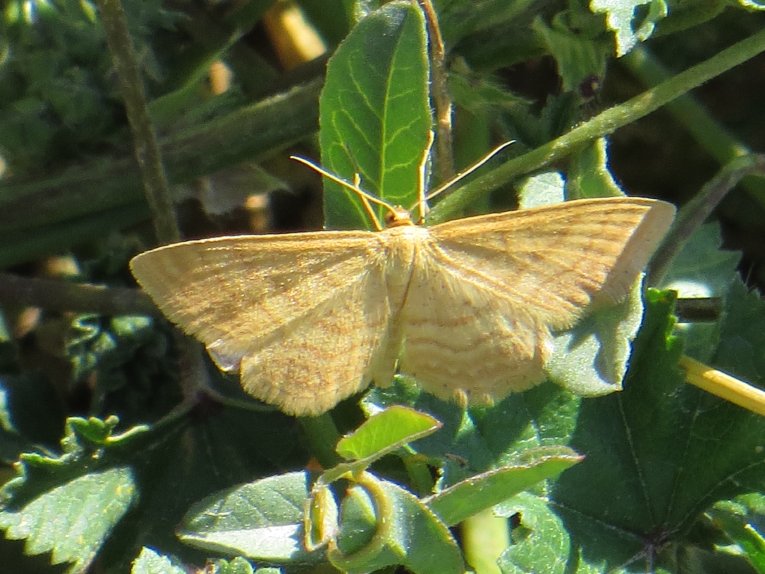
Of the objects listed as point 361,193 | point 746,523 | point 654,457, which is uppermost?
point 361,193

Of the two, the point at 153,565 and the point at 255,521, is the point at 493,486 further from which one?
the point at 153,565

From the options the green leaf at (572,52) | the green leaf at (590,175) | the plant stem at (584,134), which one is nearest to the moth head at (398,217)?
the plant stem at (584,134)

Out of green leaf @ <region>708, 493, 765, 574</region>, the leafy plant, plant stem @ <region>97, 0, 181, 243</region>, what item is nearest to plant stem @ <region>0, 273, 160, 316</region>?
the leafy plant

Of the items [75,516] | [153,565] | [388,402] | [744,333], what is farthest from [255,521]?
[744,333]

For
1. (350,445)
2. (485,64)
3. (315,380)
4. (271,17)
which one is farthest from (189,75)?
(350,445)

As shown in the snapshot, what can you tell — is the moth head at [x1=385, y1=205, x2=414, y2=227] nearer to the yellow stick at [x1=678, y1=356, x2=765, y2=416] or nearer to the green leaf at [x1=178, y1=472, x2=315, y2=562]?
the green leaf at [x1=178, y1=472, x2=315, y2=562]

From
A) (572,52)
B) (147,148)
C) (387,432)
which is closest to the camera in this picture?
(387,432)

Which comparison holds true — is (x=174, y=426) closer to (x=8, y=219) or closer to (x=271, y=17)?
(x=8, y=219)

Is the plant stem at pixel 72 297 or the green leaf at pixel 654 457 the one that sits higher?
the plant stem at pixel 72 297

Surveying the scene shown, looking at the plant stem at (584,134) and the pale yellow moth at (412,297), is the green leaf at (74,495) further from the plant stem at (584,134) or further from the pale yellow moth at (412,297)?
the plant stem at (584,134)
